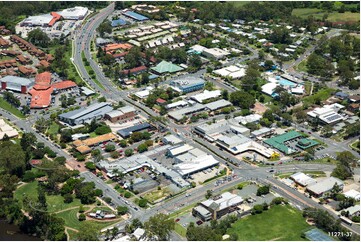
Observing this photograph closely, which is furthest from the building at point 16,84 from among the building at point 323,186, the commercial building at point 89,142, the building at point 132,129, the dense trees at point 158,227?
the building at point 323,186

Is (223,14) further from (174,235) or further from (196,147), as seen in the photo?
(174,235)

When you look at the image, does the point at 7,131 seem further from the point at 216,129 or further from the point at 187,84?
the point at 187,84

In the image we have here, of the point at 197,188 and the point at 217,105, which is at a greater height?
the point at 217,105

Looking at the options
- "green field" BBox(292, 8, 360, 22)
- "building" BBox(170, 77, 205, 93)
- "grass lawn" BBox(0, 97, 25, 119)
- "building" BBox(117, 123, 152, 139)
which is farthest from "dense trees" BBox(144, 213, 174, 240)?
"green field" BBox(292, 8, 360, 22)

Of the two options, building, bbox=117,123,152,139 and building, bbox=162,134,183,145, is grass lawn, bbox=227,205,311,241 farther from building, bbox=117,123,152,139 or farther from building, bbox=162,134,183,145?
building, bbox=117,123,152,139

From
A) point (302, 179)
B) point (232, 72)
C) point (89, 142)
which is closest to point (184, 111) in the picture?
point (89, 142)

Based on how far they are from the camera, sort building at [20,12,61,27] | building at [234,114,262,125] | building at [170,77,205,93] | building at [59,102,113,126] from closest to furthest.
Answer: building at [59,102,113,126], building at [234,114,262,125], building at [170,77,205,93], building at [20,12,61,27]
